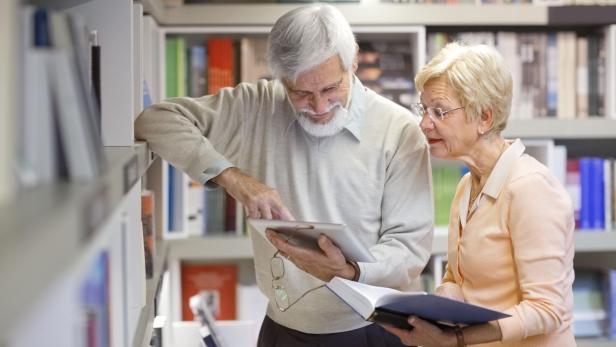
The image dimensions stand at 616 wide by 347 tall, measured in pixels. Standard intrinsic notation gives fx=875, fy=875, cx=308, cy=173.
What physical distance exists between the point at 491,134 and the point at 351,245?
0.42 m

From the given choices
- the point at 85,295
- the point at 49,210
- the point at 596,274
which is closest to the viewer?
the point at 49,210

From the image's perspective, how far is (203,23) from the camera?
314 centimetres

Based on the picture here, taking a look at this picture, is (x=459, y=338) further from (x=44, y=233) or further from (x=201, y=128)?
(x=44, y=233)

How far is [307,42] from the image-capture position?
185cm

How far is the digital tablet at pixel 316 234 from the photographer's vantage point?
1.66 m

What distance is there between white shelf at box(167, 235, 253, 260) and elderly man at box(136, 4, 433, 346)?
3.49 feet

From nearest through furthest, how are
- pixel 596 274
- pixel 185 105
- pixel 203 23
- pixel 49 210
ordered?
pixel 49 210 < pixel 185 105 < pixel 203 23 < pixel 596 274

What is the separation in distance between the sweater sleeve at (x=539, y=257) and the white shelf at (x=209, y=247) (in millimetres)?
1554

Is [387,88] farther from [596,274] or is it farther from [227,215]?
[596,274]

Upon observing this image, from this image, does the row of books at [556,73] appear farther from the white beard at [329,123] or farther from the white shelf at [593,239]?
the white beard at [329,123]

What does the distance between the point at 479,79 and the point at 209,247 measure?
5.15 feet

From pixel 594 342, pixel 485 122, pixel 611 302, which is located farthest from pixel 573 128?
pixel 485 122

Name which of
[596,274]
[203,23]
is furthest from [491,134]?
[596,274]

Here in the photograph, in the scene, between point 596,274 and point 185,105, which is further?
point 596,274
